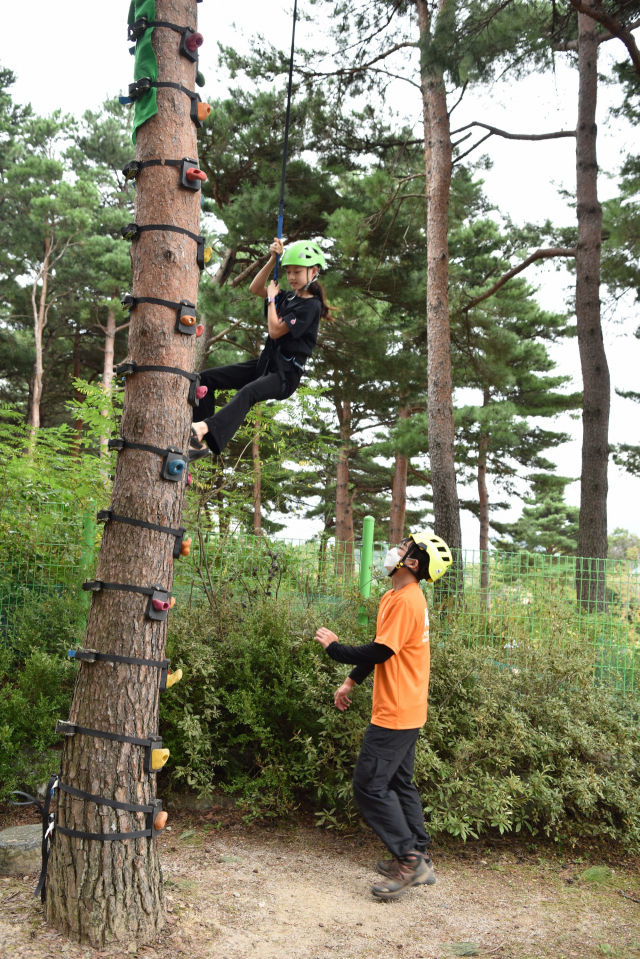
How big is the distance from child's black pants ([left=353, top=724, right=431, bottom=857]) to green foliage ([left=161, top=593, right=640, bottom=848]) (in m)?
0.65

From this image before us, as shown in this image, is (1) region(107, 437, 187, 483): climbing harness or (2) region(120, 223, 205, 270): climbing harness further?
(2) region(120, 223, 205, 270): climbing harness

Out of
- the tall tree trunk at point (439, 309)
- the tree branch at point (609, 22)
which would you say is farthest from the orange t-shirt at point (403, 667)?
the tree branch at point (609, 22)

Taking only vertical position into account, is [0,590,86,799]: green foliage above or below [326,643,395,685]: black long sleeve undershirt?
below

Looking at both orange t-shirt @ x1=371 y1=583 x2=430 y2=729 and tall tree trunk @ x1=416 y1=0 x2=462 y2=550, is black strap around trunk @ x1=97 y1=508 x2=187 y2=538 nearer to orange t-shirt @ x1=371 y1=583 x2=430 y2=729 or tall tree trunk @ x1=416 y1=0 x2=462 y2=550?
orange t-shirt @ x1=371 y1=583 x2=430 y2=729

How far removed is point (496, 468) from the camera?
26828mm

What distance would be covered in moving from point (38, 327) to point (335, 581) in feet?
66.6

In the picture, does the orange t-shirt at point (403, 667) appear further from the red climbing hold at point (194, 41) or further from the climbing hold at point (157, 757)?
the red climbing hold at point (194, 41)

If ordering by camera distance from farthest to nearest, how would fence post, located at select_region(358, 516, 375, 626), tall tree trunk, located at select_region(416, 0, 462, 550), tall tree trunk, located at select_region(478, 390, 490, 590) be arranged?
tall tree trunk, located at select_region(478, 390, 490, 590)
tall tree trunk, located at select_region(416, 0, 462, 550)
fence post, located at select_region(358, 516, 375, 626)

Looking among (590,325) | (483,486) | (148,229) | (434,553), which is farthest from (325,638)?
(483,486)

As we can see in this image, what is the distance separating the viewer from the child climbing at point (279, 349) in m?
3.89

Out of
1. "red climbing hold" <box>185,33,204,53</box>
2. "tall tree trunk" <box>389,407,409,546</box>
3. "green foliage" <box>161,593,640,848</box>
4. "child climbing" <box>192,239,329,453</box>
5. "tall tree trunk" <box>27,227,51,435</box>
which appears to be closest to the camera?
"red climbing hold" <box>185,33,204,53</box>

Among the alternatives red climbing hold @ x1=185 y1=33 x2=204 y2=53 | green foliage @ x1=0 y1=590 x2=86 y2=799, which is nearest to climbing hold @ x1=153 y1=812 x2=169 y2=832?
green foliage @ x1=0 y1=590 x2=86 y2=799

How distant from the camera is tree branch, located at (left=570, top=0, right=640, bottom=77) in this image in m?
8.80

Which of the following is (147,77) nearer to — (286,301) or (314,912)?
(286,301)
